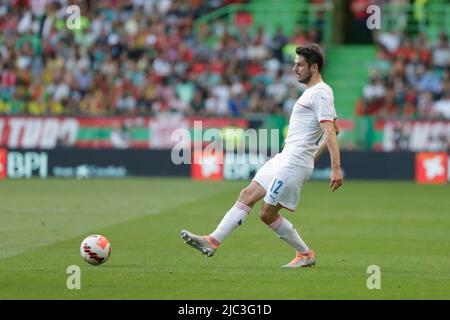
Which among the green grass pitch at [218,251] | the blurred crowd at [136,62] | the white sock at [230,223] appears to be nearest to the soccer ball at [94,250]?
the green grass pitch at [218,251]

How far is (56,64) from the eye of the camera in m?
33.5

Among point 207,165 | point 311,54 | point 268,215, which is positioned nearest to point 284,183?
point 268,215

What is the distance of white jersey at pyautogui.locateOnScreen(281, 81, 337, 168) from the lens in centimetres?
1208

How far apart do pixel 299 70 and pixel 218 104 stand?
768 inches

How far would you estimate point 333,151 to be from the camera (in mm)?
11719

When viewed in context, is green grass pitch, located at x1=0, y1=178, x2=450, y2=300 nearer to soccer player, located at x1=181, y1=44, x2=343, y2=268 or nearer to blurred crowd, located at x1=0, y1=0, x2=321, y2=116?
soccer player, located at x1=181, y1=44, x2=343, y2=268

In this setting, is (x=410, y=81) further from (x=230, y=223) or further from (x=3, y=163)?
(x=230, y=223)

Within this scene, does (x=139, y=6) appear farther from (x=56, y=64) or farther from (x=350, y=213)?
(x=350, y=213)

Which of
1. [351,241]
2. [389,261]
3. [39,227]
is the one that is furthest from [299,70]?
[39,227]

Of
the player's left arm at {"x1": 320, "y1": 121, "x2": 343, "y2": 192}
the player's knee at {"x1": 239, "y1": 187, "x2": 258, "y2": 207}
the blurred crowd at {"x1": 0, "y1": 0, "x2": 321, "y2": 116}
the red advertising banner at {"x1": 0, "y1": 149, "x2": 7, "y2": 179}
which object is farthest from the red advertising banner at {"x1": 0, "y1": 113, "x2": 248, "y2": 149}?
the player's left arm at {"x1": 320, "y1": 121, "x2": 343, "y2": 192}

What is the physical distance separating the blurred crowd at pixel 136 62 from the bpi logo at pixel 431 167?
437 cm

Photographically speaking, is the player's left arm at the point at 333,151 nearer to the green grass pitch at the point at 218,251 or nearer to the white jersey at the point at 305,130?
the white jersey at the point at 305,130

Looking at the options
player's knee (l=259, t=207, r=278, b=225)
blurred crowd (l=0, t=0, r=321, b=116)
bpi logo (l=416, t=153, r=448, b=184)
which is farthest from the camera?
blurred crowd (l=0, t=0, r=321, b=116)

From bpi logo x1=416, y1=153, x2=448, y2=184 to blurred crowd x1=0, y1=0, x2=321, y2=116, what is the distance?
4372 millimetres
